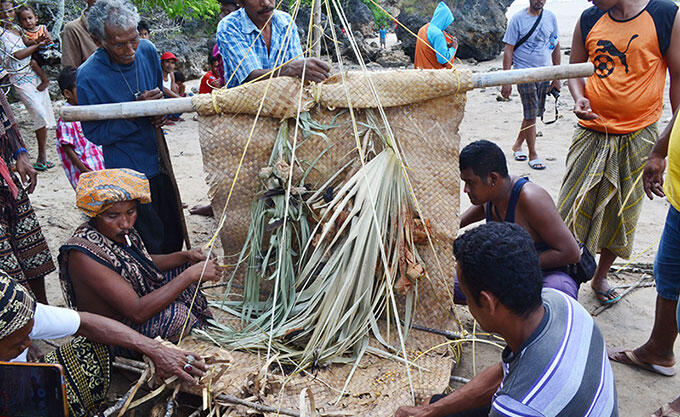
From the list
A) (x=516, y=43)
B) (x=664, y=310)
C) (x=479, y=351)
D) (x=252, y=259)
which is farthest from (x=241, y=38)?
(x=516, y=43)

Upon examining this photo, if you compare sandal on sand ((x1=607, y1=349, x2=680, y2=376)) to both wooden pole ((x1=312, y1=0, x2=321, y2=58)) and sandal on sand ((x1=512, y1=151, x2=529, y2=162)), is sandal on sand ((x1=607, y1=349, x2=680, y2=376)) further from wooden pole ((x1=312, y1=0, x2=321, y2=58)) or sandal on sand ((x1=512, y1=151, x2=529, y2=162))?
sandal on sand ((x1=512, y1=151, x2=529, y2=162))

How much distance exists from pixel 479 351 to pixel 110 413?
6.01 feet

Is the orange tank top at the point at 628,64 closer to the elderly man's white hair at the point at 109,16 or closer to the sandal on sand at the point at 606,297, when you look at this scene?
the sandal on sand at the point at 606,297

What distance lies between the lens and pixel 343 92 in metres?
2.46

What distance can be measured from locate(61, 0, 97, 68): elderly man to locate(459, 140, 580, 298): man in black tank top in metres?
A: 3.20

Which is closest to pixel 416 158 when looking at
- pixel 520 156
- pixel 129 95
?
pixel 129 95

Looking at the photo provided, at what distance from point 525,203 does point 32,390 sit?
2109 millimetres

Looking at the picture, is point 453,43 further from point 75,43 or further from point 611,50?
point 75,43

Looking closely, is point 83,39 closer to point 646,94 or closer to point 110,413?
point 110,413

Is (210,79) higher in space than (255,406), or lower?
higher

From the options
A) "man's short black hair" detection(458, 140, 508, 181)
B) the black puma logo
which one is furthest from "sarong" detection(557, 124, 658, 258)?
"man's short black hair" detection(458, 140, 508, 181)

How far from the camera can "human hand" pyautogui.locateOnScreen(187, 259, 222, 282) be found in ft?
7.41

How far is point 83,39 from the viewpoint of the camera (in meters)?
3.94

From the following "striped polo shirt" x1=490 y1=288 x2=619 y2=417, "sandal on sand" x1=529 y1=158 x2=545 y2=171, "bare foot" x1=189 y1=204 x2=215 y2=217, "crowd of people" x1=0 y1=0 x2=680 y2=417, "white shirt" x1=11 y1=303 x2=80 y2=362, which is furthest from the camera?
"sandal on sand" x1=529 y1=158 x2=545 y2=171
